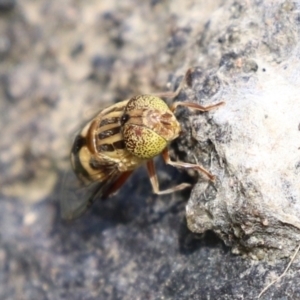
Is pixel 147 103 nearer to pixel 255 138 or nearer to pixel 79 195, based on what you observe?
pixel 255 138

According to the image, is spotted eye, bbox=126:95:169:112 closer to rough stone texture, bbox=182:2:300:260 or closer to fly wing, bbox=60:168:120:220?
rough stone texture, bbox=182:2:300:260

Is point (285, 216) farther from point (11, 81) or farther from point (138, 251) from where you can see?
point (11, 81)

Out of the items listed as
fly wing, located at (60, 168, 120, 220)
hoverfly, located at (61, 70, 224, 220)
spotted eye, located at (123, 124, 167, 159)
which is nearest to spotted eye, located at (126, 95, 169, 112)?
hoverfly, located at (61, 70, 224, 220)

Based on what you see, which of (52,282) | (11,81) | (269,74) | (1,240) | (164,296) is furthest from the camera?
(11,81)

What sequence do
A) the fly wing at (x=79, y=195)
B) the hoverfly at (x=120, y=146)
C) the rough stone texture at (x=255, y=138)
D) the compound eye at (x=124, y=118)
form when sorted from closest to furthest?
the rough stone texture at (x=255, y=138) → the hoverfly at (x=120, y=146) → the compound eye at (x=124, y=118) → the fly wing at (x=79, y=195)

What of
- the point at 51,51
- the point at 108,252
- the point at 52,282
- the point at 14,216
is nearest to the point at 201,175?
the point at 108,252

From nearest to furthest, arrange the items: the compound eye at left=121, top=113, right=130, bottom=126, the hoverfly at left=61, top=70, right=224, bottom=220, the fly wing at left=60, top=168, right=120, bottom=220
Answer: the hoverfly at left=61, top=70, right=224, bottom=220 < the compound eye at left=121, top=113, right=130, bottom=126 < the fly wing at left=60, top=168, right=120, bottom=220

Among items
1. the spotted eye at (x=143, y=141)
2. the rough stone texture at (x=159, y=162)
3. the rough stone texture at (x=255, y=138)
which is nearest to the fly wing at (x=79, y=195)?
the rough stone texture at (x=159, y=162)

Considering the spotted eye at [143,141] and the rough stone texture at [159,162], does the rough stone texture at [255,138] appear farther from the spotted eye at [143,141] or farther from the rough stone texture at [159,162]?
the spotted eye at [143,141]
